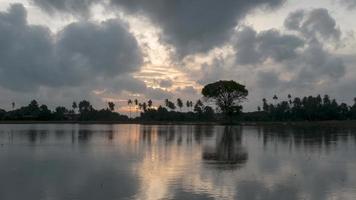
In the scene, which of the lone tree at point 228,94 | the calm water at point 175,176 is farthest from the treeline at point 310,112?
the calm water at point 175,176

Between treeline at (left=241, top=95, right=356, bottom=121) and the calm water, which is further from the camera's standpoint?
treeline at (left=241, top=95, right=356, bottom=121)

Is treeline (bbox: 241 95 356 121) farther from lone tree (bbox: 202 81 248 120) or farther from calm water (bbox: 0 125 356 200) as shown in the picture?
calm water (bbox: 0 125 356 200)

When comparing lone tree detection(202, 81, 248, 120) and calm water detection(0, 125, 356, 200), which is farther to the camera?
lone tree detection(202, 81, 248, 120)

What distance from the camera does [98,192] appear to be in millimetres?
19484

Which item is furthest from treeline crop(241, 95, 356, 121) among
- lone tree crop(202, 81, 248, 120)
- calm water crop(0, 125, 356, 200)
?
calm water crop(0, 125, 356, 200)

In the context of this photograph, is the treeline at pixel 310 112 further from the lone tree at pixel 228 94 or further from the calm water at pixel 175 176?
the calm water at pixel 175 176

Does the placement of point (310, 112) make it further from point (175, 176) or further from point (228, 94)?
point (175, 176)

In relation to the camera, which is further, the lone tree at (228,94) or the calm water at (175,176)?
the lone tree at (228,94)

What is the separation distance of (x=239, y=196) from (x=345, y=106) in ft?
628

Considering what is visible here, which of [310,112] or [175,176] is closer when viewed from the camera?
[175,176]

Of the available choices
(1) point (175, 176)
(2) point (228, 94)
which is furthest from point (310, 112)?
(1) point (175, 176)

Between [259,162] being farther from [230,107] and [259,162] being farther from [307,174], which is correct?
[230,107]

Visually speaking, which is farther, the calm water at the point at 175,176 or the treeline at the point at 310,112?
the treeline at the point at 310,112

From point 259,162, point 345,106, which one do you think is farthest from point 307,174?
point 345,106
